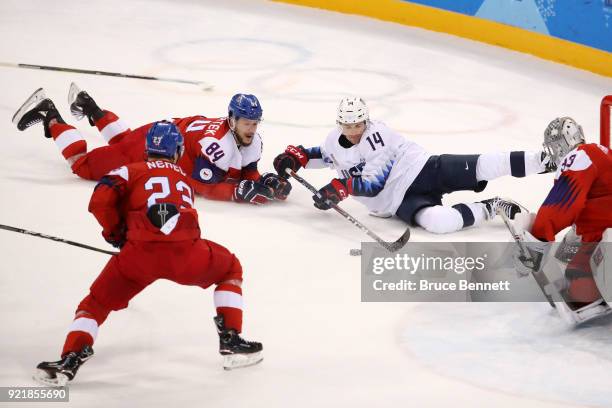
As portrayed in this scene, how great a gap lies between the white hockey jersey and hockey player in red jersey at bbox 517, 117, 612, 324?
1.45 metres

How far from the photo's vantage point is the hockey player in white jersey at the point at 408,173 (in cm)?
558

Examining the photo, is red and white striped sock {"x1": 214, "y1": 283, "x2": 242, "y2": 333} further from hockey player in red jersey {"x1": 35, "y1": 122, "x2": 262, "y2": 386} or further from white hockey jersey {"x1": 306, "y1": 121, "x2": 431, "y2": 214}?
white hockey jersey {"x1": 306, "y1": 121, "x2": 431, "y2": 214}

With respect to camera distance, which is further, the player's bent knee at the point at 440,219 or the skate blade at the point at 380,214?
the skate blade at the point at 380,214

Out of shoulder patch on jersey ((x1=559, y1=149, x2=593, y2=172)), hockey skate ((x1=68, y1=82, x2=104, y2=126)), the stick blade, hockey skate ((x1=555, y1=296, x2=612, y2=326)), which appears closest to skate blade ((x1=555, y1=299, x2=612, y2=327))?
hockey skate ((x1=555, y1=296, x2=612, y2=326))

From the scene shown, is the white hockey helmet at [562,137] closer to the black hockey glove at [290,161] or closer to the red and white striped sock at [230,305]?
the red and white striped sock at [230,305]

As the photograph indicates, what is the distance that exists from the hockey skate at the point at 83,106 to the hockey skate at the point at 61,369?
2.80 meters

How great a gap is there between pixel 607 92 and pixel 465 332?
4309 mm

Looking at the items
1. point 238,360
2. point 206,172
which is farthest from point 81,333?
point 206,172

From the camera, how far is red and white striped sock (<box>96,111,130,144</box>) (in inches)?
246

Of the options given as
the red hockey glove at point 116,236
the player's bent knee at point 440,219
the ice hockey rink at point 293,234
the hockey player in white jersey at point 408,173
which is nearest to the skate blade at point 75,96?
the ice hockey rink at point 293,234

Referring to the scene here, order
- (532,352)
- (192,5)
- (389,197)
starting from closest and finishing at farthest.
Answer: (532,352), (389,197), (192,5)

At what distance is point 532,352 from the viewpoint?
411 centimetres

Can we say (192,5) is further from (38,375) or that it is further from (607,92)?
(38,375)

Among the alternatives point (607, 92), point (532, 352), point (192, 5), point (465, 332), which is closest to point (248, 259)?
point (465, 332)
